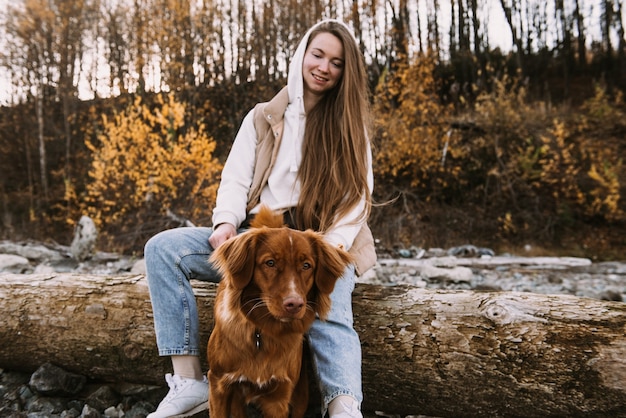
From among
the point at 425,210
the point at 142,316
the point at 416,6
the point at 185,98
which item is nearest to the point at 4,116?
the point at 185,98

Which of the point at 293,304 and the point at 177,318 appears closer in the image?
the point at 293,304

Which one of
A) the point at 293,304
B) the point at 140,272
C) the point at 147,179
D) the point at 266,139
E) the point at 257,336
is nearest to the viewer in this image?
the point at 293,304

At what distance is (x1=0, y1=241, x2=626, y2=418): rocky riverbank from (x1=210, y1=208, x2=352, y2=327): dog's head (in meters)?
1.22

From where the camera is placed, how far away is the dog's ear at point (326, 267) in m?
2.39

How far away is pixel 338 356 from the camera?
100 inches

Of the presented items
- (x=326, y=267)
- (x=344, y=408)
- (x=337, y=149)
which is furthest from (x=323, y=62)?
(x=344, y=408)

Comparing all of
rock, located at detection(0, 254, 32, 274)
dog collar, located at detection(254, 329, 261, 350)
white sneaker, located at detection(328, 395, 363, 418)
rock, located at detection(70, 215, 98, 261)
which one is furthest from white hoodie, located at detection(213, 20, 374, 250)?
rock, located at detection(70, 215, 98, 261)

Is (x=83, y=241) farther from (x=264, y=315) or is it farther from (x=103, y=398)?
(x=264, y=315)

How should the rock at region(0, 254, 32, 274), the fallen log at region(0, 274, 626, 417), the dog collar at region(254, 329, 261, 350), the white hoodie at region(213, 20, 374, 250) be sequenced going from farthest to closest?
1. the rock at region(0, 254, 32, 274)
2. the white hoodie at region(213, 20, 374, 250)
3. the fallen log at region(0, 274, 626, 417)
4. the dog collar at region(254, 329, 261, 350)

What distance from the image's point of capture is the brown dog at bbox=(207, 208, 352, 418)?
2.28 m

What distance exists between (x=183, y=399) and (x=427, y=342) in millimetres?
1363

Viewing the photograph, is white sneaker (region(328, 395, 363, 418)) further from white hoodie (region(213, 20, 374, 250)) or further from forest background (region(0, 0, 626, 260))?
forest background (region(0, 0, 626, 260))

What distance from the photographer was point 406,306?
2.95 metres

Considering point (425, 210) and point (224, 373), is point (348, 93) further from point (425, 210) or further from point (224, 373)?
point (425, 210)
